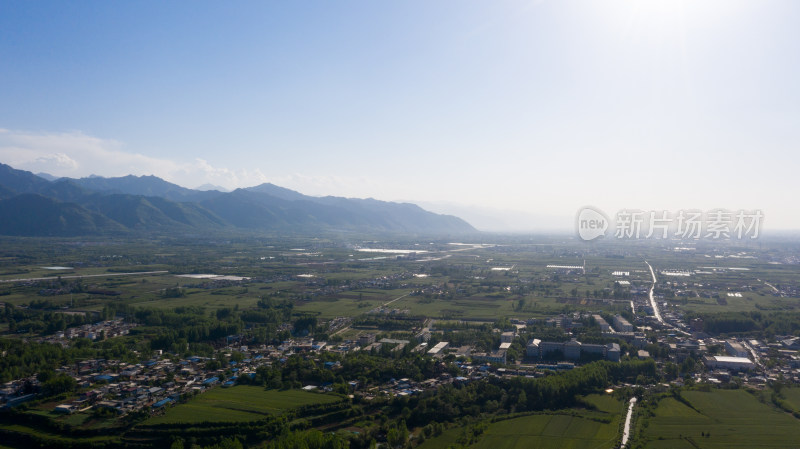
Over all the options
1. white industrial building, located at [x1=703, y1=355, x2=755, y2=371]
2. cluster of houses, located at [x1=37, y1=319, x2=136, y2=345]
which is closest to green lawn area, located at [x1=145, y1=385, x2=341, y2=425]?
cluster of houses, located at [x1=37, y1=319, x2=136, y2=345]

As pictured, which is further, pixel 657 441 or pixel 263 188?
pixel 263 188

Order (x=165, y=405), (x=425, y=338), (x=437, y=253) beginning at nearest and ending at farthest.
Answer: (x=165, y=405), (x=425, y=338), (x=437, y=253)

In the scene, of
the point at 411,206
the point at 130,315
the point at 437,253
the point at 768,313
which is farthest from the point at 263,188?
the point at 768,313

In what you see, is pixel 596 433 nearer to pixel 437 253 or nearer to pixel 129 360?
pixel 129 360

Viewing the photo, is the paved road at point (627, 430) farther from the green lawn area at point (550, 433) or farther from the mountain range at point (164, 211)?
the mountain range at point (164, 211)

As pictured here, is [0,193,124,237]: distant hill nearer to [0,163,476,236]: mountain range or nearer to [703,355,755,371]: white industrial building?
[0,163,476,236]: mountain range

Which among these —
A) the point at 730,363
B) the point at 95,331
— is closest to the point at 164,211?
the point at 95,331
